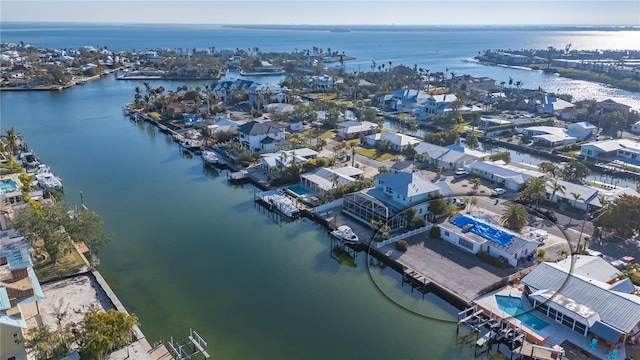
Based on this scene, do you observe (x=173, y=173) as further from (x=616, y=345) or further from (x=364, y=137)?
(x=616, y=345)

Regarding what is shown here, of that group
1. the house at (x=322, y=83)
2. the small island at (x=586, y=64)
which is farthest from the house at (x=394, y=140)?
the small island at (x=586, y=64)

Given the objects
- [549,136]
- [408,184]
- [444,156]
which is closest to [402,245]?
[408,184]

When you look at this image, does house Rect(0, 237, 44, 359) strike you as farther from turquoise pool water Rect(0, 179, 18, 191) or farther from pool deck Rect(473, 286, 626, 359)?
pool deck Rect(473, 286, 626, 359)

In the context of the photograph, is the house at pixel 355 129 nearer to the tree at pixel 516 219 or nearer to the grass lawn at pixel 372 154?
the grass lawn at pixel 372 154

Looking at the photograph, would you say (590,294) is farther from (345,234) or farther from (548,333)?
(345,234)

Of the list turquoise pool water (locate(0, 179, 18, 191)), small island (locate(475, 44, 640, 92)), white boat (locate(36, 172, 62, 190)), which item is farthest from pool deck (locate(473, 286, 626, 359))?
small island (locate(475, 44, 640, 92))
